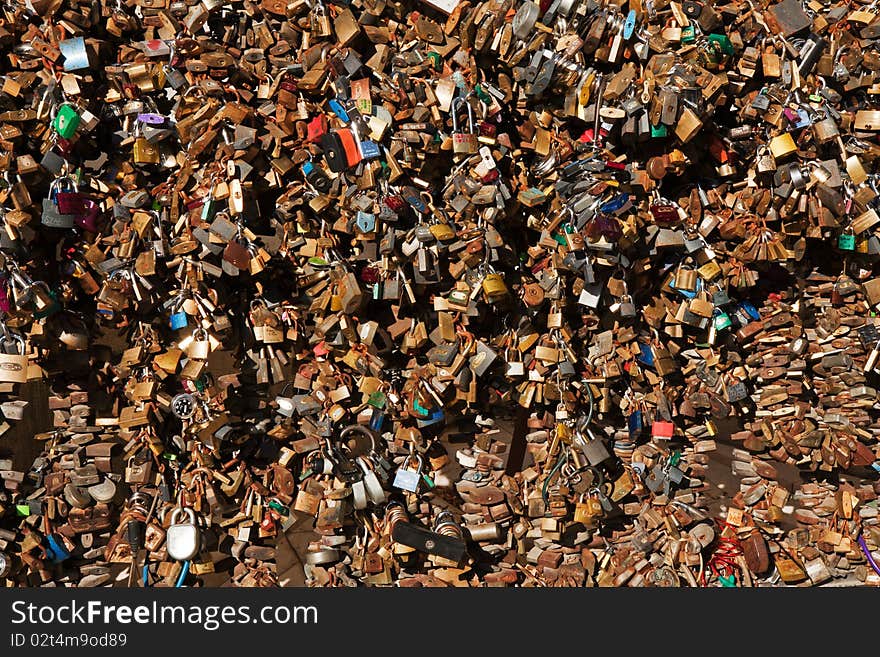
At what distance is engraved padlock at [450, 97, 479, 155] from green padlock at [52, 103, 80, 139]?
1154mm

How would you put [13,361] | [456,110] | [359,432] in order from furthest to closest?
[359,432]
[456,110]
[13,361]

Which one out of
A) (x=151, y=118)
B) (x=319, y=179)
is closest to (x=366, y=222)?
(x=319, y=179)

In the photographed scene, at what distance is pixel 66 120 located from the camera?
9.12 feet

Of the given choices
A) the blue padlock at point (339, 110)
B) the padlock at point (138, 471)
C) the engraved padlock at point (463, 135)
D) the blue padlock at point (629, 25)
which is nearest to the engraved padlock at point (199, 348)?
the padlock at point (138, 471)

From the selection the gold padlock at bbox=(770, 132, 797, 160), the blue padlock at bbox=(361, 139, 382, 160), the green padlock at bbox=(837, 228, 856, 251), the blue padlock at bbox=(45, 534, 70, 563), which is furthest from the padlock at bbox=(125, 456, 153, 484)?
the green padlock at bbox=(837, 228, 856, 251)

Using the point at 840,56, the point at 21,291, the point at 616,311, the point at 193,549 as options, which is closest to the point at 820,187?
the point at 840,56

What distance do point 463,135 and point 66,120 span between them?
47.6 inches

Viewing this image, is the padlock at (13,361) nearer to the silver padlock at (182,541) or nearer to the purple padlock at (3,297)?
the purple padlock at (3,297)

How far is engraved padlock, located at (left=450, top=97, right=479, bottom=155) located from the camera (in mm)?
2762

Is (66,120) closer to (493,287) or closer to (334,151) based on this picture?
(334,151)

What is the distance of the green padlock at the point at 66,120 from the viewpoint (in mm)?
2783

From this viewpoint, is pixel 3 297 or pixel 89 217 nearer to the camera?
pixel 3 297

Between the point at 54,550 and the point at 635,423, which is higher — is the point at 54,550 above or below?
below

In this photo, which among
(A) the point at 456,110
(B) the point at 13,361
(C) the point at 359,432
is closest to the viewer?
(B) the point at 13,361
